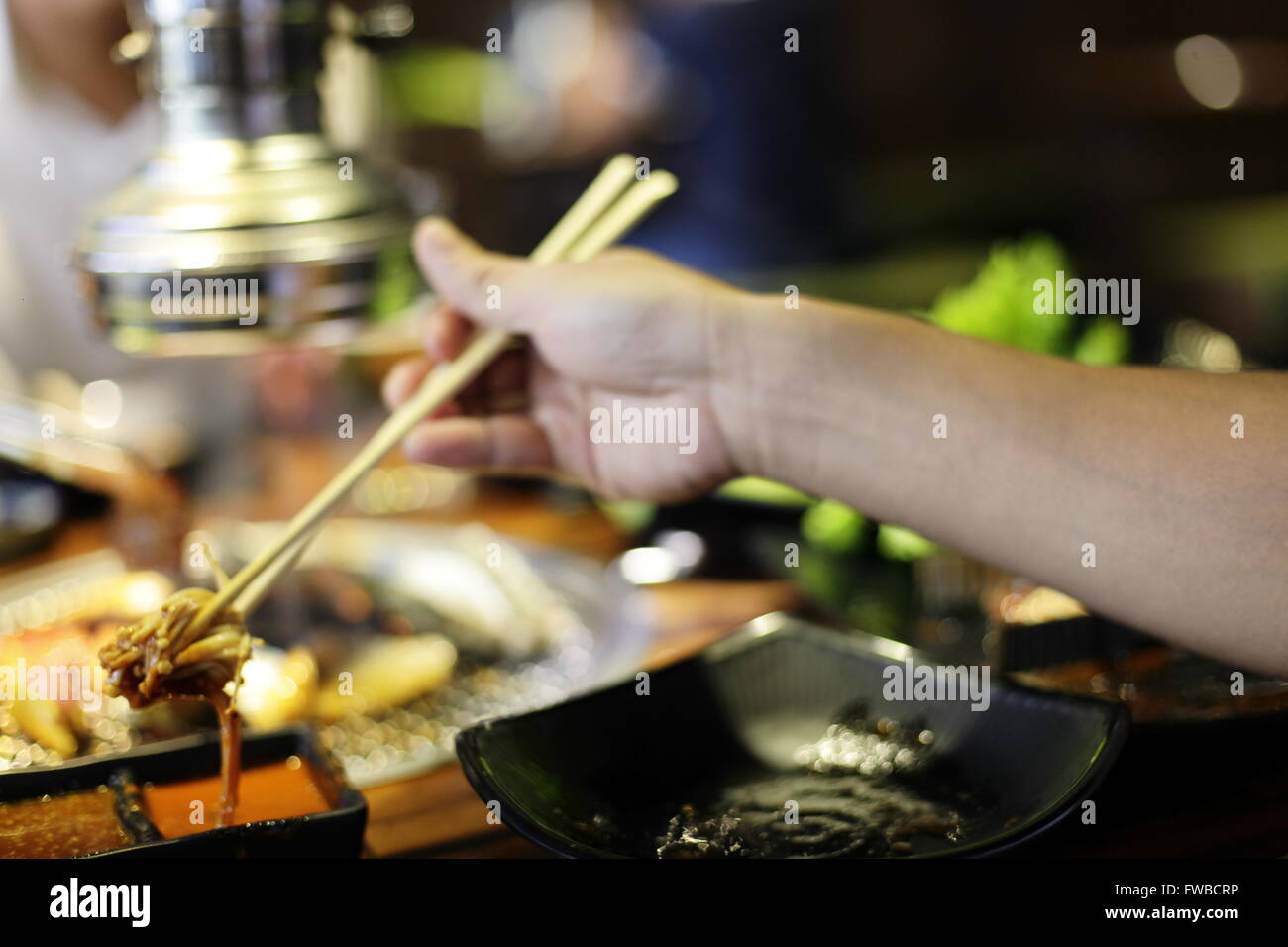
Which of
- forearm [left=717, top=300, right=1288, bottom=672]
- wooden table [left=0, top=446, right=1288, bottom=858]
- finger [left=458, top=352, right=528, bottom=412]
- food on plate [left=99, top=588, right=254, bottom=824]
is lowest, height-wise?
wooden table [left=0, top=446, right=1288, bottom=858]

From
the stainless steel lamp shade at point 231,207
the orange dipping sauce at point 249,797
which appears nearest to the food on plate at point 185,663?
the orange dipping sauce at point 249,797

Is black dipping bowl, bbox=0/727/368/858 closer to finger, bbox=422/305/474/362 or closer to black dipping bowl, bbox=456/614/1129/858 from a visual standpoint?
black dipping bowl, bbox=456/614/1129/858

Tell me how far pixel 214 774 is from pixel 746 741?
0.58 meters

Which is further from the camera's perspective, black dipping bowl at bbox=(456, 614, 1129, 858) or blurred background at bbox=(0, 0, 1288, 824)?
blurred background at bbox=(0, 0, 1288, 824)

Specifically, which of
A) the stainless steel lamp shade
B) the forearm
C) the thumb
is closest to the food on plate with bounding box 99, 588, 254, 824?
the stainless steel lamp shade

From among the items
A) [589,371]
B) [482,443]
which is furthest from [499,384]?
[589,371]

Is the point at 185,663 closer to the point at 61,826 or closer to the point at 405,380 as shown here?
the point at 61,826

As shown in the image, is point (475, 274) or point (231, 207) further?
point (475, 274)

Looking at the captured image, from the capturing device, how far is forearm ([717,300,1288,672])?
1.30 meters

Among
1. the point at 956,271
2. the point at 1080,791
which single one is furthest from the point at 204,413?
the point at 956,271

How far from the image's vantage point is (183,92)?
1.39 metres

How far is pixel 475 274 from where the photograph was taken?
1.59m

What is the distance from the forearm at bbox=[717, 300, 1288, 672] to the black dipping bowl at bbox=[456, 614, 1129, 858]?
6.7 inches
